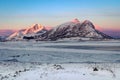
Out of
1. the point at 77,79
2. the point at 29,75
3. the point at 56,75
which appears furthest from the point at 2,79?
the point at 77,79

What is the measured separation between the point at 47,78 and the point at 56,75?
1.07 meters

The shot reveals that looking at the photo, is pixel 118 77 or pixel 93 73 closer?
pixel 118 77

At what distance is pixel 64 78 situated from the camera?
715 inches

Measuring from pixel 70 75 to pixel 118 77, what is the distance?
3.52 meters

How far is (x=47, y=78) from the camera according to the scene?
18.1 meters

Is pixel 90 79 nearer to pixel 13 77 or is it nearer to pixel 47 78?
pixel 47 78

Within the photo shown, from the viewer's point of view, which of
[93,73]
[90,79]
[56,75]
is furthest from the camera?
[93,73]

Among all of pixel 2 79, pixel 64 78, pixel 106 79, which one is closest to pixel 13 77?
pixel 2 79

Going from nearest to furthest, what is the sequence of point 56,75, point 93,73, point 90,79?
1. point 90,79
2. point 56,75
3. point 93,73

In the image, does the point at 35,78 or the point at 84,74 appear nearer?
the point at 35,78

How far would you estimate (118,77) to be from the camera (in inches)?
749

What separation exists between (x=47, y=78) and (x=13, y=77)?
8.37ft

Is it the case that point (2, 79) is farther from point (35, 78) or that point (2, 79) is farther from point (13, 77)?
point (35, 78)

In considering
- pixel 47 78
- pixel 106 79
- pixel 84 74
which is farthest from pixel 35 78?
pixel 106 79
